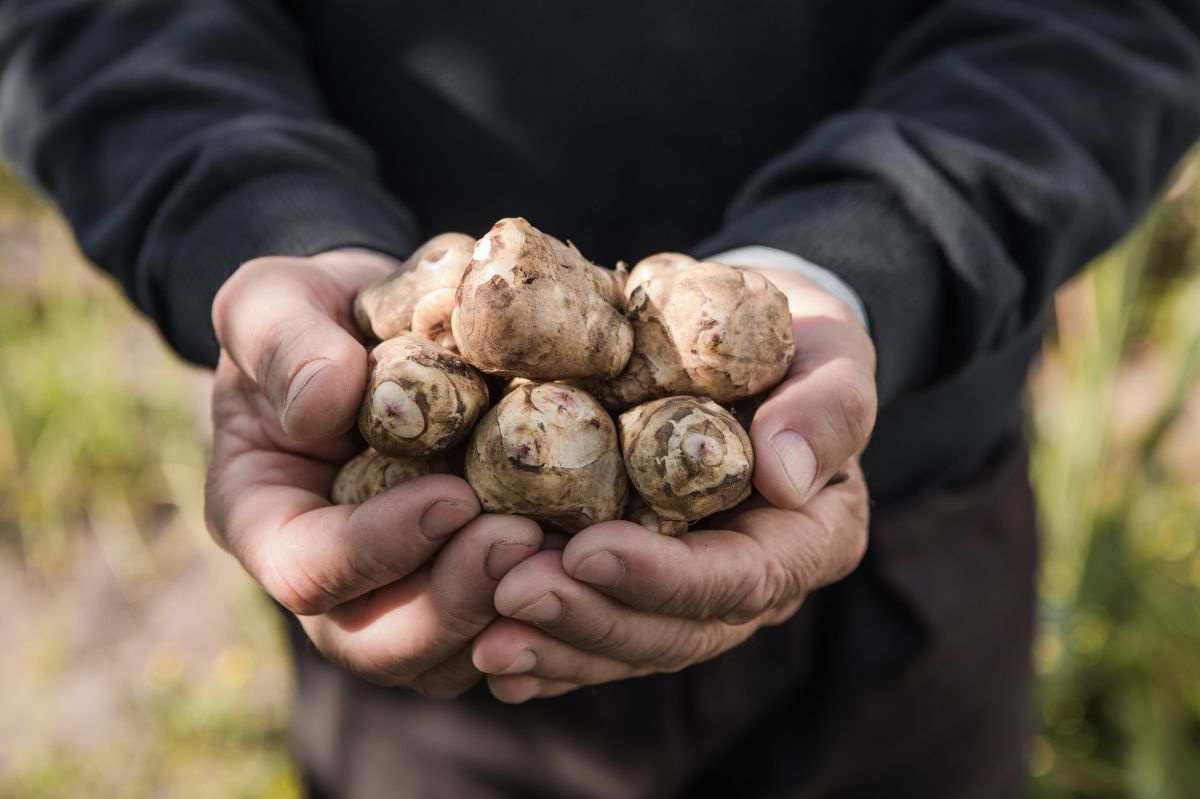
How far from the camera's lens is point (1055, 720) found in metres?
2.79

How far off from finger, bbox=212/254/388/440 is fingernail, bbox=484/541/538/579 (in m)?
0.26

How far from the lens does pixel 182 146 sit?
1.64 meters

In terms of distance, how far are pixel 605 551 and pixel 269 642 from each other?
85.8 inches

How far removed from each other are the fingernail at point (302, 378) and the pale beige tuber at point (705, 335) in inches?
16.3

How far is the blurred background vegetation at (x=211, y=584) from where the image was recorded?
104 inches

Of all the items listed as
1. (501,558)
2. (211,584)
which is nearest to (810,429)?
(501,558)

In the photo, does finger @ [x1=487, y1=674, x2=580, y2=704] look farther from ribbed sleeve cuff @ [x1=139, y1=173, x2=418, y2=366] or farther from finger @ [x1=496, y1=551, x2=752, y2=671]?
ribbed sleeve cuff @ [x1=139, y1=173, x2=418, y2=366]

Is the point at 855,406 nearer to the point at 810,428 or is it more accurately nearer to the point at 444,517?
the point at 810,428

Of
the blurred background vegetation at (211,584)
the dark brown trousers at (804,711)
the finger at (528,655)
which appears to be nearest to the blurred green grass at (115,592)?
the blurred background vegetation at (211,584)

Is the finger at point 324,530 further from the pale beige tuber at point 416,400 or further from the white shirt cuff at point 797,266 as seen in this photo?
the white shirt cuff at point 797,266

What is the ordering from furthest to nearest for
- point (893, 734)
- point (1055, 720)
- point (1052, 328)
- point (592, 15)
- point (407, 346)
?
point (1052, 328), point (1055, 720), point (893, 734), point (592, 15), point (407, 346)

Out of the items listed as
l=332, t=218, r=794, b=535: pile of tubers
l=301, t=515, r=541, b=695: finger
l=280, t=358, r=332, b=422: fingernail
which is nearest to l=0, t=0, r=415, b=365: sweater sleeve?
l=332, t=218, r=794, b=535: pile of tubers

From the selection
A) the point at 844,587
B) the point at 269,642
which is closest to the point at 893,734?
the point at 844,587

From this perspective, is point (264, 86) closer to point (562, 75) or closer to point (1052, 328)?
point (562, 75)
